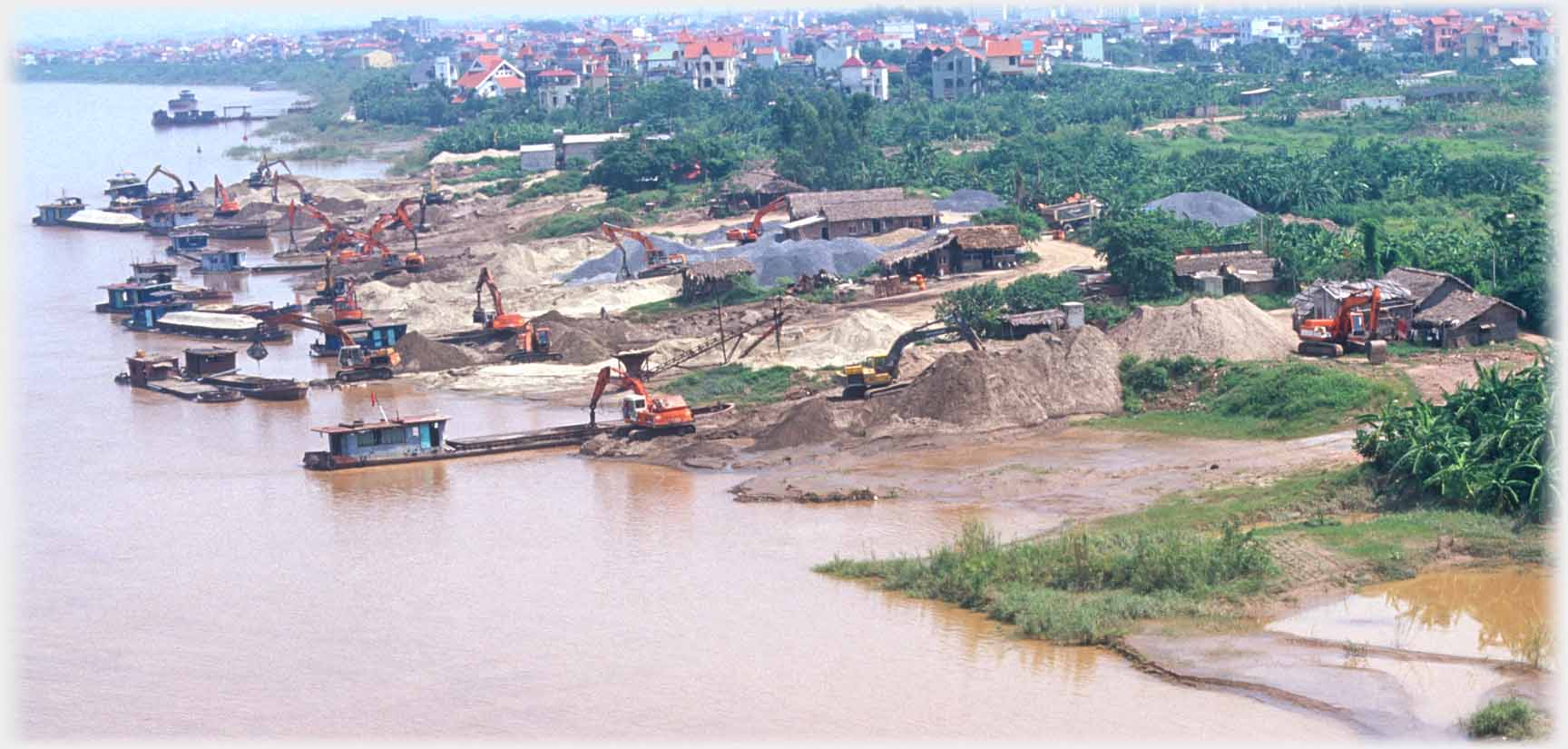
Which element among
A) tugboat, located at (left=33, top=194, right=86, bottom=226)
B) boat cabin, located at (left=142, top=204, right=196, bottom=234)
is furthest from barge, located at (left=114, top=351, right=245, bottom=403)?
Result: tugboat, located at (left=33, top=194, right=86, bottom=226)

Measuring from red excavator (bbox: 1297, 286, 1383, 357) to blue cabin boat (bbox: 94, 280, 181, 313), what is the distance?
25.0m

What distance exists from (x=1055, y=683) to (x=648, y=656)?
386cm

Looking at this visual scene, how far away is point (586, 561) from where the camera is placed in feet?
69.6

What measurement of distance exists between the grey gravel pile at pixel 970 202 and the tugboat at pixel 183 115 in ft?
184

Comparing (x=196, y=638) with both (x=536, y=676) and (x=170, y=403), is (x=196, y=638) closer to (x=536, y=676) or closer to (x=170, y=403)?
(x=536, y=676)

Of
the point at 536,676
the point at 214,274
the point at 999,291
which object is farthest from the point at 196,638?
the point at 214,274

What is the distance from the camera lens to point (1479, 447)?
66.4 feet

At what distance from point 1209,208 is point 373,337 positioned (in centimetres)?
1869

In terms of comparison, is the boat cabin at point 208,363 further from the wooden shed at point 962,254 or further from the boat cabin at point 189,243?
the boat cabin at point 189,243

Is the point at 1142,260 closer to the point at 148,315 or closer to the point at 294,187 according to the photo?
the point at 148,315

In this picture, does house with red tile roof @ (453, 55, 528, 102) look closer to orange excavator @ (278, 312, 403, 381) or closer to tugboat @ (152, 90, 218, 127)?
tugboat @ (152, 90, 218, 127)

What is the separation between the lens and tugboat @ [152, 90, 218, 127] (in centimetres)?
9269

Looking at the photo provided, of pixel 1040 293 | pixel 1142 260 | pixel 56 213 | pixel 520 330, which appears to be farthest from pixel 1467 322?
pixel 56 213

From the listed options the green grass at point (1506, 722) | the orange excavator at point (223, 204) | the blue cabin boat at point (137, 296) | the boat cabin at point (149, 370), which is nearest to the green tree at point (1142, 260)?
the boat cabin at point (149, 370)
